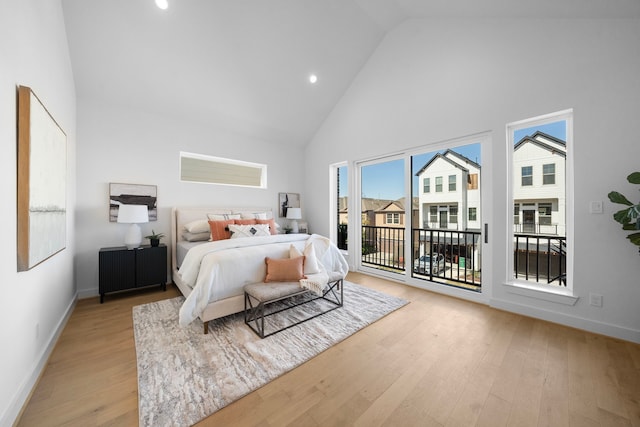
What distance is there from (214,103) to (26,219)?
9.86 feet

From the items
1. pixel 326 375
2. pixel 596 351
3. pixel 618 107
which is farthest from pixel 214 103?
pixel 596 351


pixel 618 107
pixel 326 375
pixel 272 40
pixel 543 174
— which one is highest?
pixel 272 40

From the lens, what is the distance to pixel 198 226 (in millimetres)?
3609

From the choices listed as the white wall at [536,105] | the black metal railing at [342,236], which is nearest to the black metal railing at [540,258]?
the white wall at [536,105]

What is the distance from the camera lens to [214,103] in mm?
3855

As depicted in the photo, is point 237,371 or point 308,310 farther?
point 308,310

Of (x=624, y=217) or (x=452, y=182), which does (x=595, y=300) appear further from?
(x=452, y=182)

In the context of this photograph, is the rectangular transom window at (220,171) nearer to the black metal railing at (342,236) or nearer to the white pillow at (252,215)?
the white pillow at (252,215)

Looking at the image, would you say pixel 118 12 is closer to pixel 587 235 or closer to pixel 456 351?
pixel 456 351

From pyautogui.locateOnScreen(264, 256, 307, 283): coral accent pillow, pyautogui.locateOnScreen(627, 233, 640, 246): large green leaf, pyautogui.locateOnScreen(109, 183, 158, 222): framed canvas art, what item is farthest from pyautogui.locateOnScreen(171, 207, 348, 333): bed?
pyautogui.locateOnScreen(627, 233, 640, 246): large green leaf

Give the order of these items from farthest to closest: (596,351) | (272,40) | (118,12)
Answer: (272,40) → (118,12) → (596,351)

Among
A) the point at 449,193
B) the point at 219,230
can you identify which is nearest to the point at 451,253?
the point at 449,193

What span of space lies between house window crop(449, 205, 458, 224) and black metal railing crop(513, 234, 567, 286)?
0.73 meters

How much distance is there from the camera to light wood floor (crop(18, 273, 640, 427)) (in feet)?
4.48
